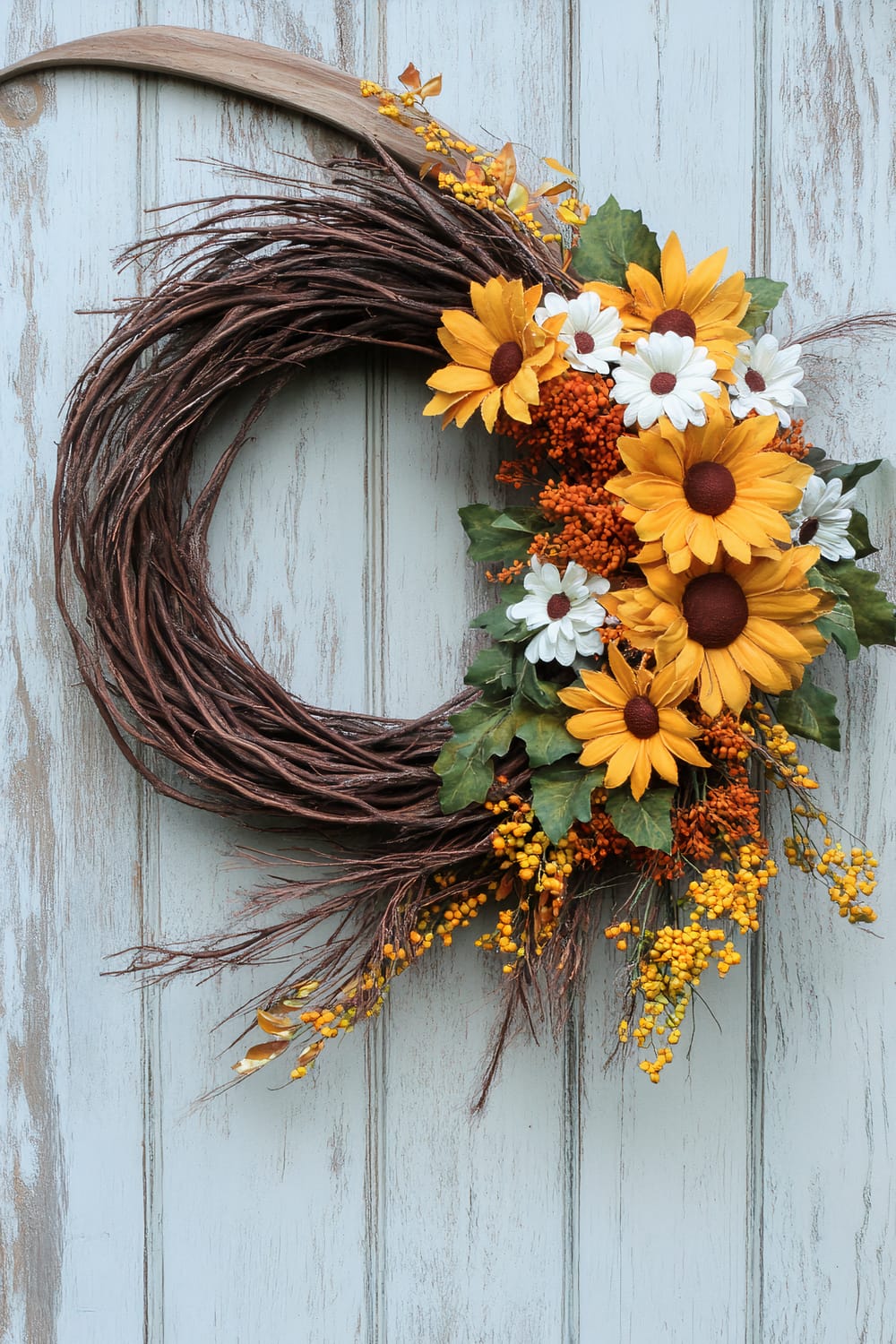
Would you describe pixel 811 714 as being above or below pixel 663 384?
below

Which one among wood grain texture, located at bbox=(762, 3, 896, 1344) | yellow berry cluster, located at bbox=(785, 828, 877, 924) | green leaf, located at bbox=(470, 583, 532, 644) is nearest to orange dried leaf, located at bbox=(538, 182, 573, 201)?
wood grain texture, located at bbox=(762, 3, 896, 1344)

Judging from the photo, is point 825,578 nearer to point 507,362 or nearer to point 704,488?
point 704,488

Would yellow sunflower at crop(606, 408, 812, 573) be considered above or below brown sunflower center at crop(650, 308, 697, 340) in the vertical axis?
below

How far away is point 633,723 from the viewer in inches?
27.2

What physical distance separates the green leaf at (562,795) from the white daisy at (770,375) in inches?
11.9

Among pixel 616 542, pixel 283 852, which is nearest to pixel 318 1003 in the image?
pixel 283 852

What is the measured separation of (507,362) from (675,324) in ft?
0.42

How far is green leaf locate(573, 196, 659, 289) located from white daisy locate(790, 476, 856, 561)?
22cm

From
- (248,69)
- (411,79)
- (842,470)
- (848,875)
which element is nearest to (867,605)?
(842,470)

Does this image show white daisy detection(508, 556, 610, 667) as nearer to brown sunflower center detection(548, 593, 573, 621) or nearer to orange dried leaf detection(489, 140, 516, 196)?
brown sunflower center detection(548, 593, 573, 621)

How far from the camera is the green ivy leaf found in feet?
2.45

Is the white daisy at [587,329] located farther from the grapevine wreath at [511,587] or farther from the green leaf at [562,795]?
the green leaf at [562,795]

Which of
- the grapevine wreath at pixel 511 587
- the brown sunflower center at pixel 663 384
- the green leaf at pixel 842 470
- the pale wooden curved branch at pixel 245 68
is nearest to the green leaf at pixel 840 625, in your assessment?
the grapevine wreath at pixel 511 587

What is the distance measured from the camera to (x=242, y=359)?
0.76 m
